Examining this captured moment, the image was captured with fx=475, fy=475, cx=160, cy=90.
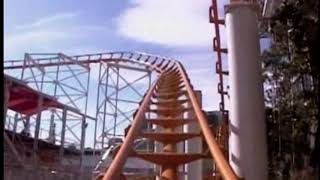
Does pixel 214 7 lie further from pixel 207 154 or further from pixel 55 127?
pixel 55 127

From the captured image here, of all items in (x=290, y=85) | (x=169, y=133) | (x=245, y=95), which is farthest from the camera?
(x=290, y=85)

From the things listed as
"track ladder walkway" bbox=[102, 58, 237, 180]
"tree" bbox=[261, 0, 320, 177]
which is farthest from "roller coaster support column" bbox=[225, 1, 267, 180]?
"tree" bbox=[261, 0, 320, 177]

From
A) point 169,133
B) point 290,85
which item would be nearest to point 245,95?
point 169,133

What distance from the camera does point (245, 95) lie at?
3732 mm

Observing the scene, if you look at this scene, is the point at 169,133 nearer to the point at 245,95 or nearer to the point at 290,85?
the point at 245,95

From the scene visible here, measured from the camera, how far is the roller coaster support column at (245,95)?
3660 millimetres

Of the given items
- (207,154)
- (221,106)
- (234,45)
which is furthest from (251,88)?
(221,106)

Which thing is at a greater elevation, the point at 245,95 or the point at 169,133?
the point at 245,95

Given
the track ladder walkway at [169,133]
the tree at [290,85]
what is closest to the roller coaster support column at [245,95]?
the track ladder walkway at [169,133]

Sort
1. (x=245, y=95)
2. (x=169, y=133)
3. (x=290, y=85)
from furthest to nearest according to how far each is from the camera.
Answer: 1. (x=290, y=85)
2. (x=169, y=133)
3. (x=245, y=95)

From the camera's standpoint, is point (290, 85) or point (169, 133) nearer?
point (169, 133)

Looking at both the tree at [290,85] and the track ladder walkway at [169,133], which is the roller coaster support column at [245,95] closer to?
the track ladder walkway at [169,133]

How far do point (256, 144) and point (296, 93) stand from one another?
109 centimetres

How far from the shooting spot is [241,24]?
A: 3.87 metres
